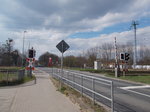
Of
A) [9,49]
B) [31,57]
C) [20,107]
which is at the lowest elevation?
[20,107]

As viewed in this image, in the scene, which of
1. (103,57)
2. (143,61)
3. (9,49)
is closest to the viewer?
(9,49)

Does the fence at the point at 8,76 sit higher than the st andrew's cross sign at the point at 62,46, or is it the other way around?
the st andrew's cross sign at the point at 62,46

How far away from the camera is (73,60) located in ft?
301

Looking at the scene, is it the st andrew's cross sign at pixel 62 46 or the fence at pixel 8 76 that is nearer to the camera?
the st andrew's cross sign at pixel 62 46

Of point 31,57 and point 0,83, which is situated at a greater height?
point 31,57

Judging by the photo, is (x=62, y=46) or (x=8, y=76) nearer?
(x=62, y=46)

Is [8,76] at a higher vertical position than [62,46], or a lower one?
lower

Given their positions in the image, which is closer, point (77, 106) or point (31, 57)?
point (77, 106)

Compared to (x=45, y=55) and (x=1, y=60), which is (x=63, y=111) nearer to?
(x=1, y=60)

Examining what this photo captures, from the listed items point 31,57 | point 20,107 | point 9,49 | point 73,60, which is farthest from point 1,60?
point 20,107

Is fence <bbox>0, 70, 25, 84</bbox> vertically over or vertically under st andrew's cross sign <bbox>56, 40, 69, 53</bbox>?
under

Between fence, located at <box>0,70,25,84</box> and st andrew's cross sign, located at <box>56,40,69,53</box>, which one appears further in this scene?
fence, located at <box>0,70,25,84</box>

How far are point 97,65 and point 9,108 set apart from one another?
162ft

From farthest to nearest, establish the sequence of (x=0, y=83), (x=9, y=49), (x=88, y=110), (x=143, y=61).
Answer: (x=143, y=61)
(x=9, y=49)
(x=0, y=83)
(x=88, y=110)
